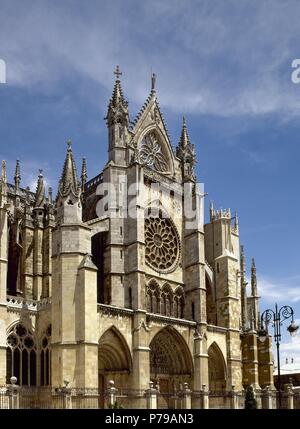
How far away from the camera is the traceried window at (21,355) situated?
3083cm

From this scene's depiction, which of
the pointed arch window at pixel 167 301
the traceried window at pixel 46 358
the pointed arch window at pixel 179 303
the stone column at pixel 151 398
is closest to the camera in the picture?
the stone column at pixel 151 398

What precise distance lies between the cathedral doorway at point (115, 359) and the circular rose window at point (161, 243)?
5.93m

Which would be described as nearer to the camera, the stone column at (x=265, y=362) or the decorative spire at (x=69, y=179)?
the decorative spire at (x=69, y=179)

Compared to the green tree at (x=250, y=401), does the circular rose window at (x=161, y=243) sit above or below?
above

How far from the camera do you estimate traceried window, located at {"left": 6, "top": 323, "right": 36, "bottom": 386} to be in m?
30.8

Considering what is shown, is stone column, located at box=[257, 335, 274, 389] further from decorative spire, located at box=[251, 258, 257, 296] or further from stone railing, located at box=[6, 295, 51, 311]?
stone railing, located at box=[6, 295, 51, 311]

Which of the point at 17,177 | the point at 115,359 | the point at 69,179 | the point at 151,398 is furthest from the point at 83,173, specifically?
the point at 151,398

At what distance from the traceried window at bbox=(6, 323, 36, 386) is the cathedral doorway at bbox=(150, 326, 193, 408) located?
8024 millimetres

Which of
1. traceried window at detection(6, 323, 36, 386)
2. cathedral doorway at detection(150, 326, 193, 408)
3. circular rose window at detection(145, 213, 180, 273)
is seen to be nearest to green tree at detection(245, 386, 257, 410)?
cathedral doorway at detection(150, 326, 193, 408)

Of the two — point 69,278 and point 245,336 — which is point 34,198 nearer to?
point 69,278

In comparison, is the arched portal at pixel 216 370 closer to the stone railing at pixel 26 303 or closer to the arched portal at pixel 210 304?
the arched portal at pixel 210 304

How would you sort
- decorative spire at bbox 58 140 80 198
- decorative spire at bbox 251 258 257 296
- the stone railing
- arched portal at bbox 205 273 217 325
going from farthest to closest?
decorative spire at bbox 251 258 257 296, arched portal at bbox 205 273 217 325, decorative spire at bbox 58 140 80 198, the stone railing

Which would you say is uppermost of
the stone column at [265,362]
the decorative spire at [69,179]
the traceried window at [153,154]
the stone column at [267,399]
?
the traceried window at [153,154]

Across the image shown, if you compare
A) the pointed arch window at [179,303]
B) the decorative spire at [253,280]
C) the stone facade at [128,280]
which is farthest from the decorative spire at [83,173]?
the decorative spire at [253,280]
